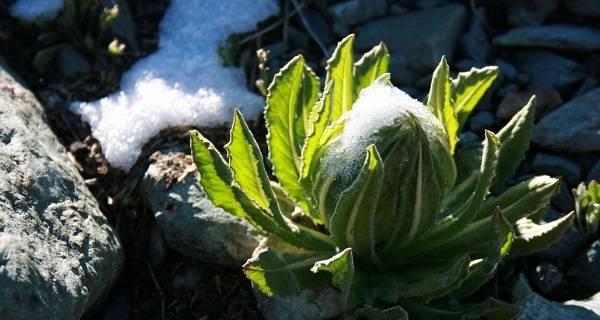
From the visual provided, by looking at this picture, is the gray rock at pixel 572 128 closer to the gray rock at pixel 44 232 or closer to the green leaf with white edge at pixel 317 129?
the green leaf with white edge at pixel 317 129

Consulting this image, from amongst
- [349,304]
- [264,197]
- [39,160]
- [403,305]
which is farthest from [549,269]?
[39,160]

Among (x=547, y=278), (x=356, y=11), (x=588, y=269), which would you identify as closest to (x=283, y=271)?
(x=547, y=278)

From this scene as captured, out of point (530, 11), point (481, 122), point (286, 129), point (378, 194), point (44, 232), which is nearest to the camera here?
point (378, 194)

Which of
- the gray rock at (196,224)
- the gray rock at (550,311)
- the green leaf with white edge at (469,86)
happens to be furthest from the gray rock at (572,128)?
the gray rock at (196,224)

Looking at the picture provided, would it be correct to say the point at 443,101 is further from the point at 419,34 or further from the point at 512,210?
the point at 419,34

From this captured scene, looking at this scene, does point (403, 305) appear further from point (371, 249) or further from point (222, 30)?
point (222, 30)
